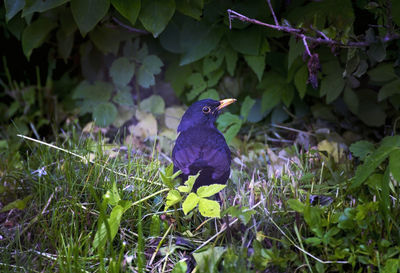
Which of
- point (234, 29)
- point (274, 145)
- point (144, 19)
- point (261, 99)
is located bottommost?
point (274, 145)

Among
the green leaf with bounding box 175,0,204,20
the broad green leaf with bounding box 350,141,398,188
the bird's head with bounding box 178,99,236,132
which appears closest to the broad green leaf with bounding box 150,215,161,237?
the bird's head with bounding box 178,99,236,132

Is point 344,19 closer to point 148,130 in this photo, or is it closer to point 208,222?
point 208,222

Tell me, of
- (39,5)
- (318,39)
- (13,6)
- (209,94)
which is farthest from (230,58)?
(13,6)

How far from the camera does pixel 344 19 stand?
2.37 meters

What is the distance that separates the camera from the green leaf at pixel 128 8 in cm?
253

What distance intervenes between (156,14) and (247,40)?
0.67 metres

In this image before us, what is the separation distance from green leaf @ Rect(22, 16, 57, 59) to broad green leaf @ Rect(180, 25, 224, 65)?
3.06ft

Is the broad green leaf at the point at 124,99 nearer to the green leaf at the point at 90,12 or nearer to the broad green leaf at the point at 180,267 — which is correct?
the green leaf at the point at 90,12

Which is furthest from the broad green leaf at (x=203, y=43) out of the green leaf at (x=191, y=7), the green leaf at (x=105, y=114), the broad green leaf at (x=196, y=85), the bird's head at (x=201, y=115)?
the bird's head at (x=201, y=115)

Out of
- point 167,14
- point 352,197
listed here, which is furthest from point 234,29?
point 352,197

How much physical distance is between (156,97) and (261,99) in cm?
76

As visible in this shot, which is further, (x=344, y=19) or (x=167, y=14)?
(x=167, y=14)

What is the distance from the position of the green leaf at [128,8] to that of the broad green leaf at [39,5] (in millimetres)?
275

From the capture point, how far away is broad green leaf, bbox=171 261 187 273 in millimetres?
1823
